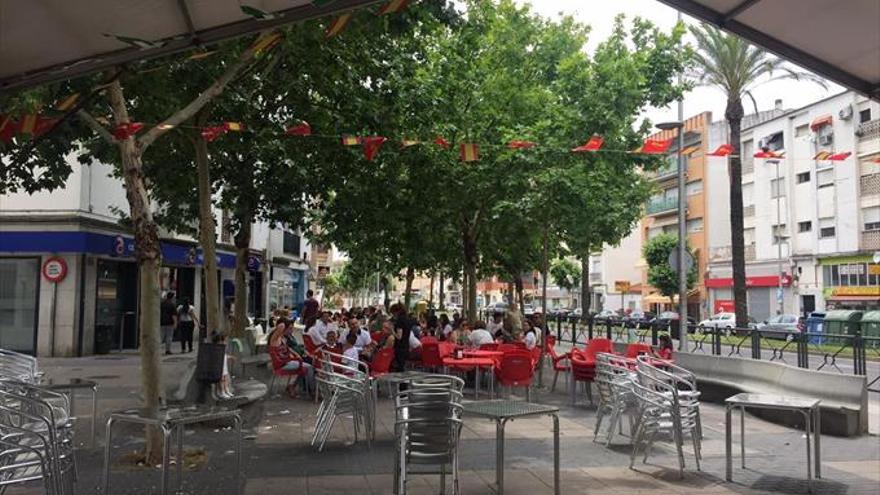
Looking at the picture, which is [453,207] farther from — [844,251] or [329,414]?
[844,251]

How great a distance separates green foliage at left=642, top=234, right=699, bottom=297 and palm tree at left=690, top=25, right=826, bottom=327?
25280 millimetres

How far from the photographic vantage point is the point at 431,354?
41.9ft

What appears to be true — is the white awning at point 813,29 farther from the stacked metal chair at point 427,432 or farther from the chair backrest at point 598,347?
the chair backrest at point 598,347

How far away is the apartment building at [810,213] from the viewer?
43500 millimetres

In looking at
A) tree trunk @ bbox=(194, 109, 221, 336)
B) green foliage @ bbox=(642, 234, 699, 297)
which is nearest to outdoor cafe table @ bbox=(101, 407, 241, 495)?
tree trunk @ bbox=(194, 109, 221, 336)

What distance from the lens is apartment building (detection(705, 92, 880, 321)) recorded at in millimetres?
43500

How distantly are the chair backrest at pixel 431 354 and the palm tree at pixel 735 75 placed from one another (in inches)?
743

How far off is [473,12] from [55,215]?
12186 millimetres

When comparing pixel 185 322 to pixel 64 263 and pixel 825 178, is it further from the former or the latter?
pixel 825 178

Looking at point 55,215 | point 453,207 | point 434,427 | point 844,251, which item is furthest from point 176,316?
point 844,251

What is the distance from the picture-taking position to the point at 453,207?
1758 cm

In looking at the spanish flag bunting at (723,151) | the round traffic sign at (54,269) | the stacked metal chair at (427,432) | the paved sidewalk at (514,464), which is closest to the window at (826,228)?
the spanish flag bunting at (723,151)

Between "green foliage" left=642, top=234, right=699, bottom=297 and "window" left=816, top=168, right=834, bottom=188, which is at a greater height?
"window" left=816, top=168, right=834, bottom=188

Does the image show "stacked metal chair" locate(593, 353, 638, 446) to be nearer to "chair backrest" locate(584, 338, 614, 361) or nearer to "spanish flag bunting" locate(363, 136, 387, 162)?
"chair backrest" locate(584, 338, 614, 361)
